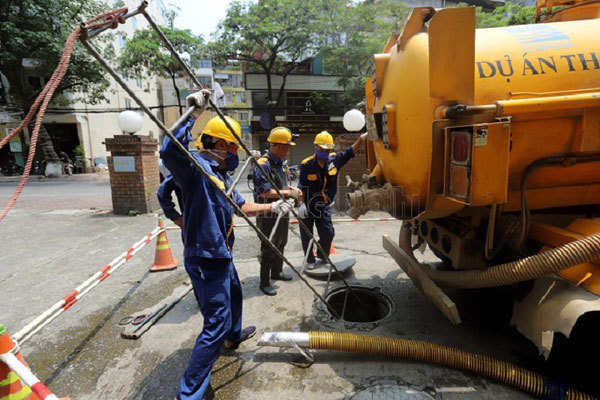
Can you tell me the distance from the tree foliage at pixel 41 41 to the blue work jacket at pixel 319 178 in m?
18.0

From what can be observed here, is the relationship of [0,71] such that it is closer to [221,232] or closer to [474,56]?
[221,232]

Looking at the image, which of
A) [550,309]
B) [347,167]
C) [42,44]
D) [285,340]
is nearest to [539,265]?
[550,309]

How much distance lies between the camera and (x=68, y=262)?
4867 mm

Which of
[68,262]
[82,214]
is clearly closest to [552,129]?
[68,262]

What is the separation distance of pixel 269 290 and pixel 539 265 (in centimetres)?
262

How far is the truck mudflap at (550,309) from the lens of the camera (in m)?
1.83

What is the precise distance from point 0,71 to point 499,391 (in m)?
24.3

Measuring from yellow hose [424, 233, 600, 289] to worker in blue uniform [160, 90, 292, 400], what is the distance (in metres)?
1.87

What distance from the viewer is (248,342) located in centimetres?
285

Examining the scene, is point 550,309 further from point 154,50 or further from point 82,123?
point 82,123

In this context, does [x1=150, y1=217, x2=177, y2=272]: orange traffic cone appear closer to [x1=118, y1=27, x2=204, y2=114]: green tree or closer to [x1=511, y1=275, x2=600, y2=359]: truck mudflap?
[x1=511, y1=275, x2=600, y2=359]: truck mudflap

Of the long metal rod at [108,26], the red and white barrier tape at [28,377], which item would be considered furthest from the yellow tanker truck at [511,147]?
the red and white barrier tape at [28,377]

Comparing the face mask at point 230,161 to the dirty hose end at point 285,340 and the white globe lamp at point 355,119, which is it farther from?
the white globe lamp at point 355,119

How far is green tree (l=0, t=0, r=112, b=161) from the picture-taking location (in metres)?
15.4
